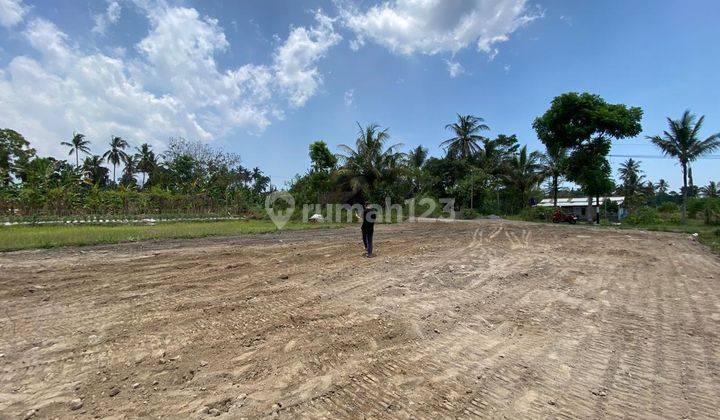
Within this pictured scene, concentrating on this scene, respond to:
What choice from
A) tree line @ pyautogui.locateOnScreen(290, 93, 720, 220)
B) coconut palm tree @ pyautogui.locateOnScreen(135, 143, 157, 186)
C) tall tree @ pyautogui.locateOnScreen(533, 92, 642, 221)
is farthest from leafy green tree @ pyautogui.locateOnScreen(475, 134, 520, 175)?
coconut palm tree @ pyautogui.locateOnScreen(135, 143, 157, 186)

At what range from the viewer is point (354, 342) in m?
3.71

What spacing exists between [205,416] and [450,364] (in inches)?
80.8

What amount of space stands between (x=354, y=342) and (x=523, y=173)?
35794 mm

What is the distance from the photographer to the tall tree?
24.1m

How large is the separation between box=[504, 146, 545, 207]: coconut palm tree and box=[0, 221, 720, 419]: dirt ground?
95.9 feet

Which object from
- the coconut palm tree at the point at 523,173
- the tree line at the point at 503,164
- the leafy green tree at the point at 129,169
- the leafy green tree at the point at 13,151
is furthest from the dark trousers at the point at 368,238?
the leafy green tree at the point at 129,169

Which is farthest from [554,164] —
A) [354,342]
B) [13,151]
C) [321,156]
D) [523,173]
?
[13,151]

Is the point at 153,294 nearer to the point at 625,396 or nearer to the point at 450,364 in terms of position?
the point at 450,364

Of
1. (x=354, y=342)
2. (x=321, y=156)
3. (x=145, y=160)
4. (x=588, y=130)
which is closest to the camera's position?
(x=354, y=342)

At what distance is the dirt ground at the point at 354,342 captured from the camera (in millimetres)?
2666

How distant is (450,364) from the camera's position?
3.29m

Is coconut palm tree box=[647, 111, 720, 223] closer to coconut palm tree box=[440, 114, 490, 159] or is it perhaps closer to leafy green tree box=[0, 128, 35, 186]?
coconut palm tree box=[440, 114, 490, 159]

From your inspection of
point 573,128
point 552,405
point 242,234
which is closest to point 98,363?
point 552,405

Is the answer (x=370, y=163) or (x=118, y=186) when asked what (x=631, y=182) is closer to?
(x=370, y=163)
